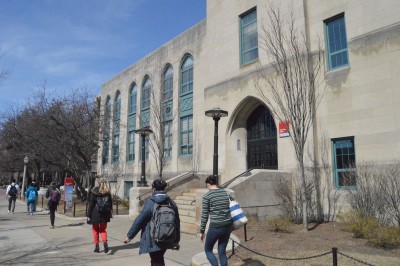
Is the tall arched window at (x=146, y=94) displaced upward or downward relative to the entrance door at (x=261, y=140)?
upward

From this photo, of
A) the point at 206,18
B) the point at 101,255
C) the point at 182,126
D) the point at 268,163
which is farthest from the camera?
the point at 182,126

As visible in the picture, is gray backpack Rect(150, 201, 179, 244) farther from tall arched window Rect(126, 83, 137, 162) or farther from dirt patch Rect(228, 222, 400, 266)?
→ tall arched window Rect(126, 83, 137, 162)

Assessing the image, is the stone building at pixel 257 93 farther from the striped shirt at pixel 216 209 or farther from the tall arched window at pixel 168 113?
the striped shirt at pixel 216 209

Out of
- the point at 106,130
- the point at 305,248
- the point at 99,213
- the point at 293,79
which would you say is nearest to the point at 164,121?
the point at 106,130

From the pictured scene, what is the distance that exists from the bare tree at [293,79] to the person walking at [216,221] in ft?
19.1

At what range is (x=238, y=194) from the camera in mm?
12484

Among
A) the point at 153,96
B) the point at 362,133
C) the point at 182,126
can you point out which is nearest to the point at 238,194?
the point at 362,133

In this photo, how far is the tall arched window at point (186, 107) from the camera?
22188 millimetres

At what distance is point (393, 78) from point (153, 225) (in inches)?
400

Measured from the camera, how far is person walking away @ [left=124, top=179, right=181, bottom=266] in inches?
205

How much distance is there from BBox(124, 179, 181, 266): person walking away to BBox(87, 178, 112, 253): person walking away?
13.5 ft

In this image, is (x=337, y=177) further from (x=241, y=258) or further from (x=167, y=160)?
(x=167, y=160)

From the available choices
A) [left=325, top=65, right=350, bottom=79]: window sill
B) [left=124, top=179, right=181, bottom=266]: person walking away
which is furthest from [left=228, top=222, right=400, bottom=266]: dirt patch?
[left=325, top=65, right=350, bottom=79]: window sill

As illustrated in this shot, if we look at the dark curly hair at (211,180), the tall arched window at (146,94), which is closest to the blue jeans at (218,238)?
the dark curly hair at (211,180)
